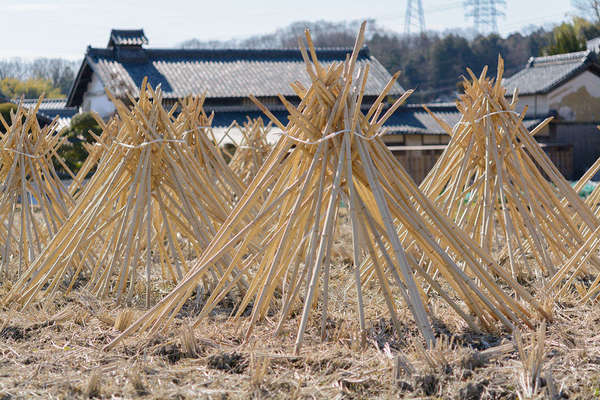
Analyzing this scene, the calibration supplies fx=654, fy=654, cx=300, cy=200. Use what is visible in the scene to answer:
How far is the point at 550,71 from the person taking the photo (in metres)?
20.5

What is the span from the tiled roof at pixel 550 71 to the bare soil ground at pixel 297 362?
1698 cm

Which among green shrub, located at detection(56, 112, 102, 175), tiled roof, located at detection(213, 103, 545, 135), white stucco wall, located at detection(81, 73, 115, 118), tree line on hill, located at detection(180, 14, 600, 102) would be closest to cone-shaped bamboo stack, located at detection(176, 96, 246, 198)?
green shrub, located at detection(56, 112, 102, 175)

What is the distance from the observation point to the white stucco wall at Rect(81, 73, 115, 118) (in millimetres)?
18145

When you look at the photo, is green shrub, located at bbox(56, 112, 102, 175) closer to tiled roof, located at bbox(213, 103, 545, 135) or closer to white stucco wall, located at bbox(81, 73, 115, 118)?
white stucco wall, located at bbox(81, 73, 115, 118)

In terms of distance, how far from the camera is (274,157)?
3869mm

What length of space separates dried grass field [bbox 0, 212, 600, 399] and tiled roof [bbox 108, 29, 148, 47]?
16.2 metres

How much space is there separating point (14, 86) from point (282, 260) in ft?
129

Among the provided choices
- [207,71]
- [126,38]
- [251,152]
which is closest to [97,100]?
[126,38]

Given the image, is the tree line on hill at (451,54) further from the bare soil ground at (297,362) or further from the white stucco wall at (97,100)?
the bare soil ground at (297,362)

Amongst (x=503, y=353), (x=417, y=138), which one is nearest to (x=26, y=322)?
(x=503, y=353)

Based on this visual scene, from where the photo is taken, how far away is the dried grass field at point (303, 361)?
2.95m

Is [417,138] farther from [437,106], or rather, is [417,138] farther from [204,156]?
[204,156]

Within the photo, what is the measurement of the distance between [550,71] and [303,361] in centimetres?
1960

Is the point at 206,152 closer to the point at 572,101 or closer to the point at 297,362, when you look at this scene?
the point at 297,362
